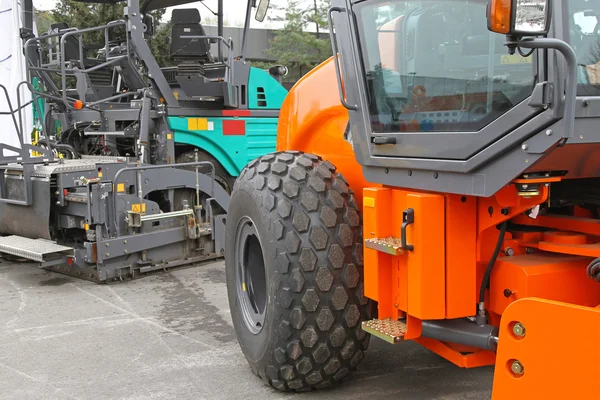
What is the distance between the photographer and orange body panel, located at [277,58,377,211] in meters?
3.67

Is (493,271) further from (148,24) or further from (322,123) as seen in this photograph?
(148,24)

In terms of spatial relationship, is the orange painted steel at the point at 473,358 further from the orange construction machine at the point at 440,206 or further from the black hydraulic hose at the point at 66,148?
the black hydraulic hose at the point at 66,148

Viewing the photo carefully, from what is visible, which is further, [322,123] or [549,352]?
[322,123]

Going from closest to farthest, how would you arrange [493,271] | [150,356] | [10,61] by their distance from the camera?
[493,271] < [150,356] < [10,61]

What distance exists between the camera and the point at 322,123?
12.7 feet

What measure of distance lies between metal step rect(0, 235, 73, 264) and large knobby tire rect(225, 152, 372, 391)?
3.31 m

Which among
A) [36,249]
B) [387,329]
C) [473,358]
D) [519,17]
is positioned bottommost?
[36,249]

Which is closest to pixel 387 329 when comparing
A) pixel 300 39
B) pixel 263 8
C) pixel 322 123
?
pixel 322 123

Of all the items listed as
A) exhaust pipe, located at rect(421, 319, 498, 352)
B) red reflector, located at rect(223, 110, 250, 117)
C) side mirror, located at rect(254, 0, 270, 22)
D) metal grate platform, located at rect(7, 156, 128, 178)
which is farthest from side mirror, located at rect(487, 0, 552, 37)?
red reflector, located at rect(223, 110, 250, 117)

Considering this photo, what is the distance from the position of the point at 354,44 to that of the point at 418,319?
4.23 feet

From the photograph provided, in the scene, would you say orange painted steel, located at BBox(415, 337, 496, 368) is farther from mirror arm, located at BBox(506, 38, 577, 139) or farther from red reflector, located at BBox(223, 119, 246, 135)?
red reflector, located at BBox(223, 119, 246, 135)

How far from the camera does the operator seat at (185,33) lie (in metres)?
8.21

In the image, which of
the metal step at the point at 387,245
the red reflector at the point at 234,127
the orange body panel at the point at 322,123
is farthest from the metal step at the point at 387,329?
the red reflector at the point at 234,127

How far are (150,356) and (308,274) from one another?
1.59 meters
